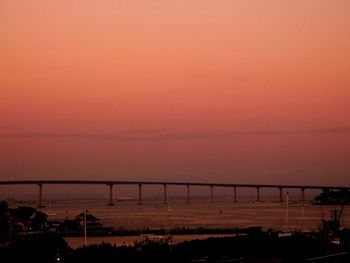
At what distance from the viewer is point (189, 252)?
23219 mm

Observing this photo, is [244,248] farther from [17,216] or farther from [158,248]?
[17,216]

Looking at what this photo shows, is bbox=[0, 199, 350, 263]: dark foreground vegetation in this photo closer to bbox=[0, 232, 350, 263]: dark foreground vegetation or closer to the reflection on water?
bbox=[0, 232, 350, 263]: dark foreground vegetation

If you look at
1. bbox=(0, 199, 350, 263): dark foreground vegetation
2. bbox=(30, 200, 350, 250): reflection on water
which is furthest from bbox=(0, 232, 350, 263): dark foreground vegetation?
bbox=(30, 200, 350, 250): reflection on water

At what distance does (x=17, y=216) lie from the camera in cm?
4953

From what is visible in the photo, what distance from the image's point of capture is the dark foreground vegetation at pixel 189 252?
20.8 metres

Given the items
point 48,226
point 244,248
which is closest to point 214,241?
point 244,248

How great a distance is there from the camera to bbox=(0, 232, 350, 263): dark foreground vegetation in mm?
20828

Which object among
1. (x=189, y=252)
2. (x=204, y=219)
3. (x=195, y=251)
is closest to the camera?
(x=189, y=252)

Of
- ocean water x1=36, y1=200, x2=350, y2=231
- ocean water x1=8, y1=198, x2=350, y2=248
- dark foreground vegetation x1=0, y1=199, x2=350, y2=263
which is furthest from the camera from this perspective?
ocean water x1=36, y1=200, x2=350, y2=231

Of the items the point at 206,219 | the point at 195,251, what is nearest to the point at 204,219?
the point at 206,219

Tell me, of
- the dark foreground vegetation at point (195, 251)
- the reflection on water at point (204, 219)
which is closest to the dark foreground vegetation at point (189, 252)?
the dark foreground vegetation at point (195, 251)

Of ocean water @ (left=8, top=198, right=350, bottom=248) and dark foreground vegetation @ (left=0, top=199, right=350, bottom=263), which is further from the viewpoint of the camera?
ocean water @ (left=8, top=198, right=350, bottom=248)

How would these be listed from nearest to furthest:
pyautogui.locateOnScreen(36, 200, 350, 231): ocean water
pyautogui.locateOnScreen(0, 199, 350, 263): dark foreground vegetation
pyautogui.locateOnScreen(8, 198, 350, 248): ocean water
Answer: pyautogui.locateOnScreen(0, 199, 350, 263): dark foreground vegetation
pyautogui.locateOnScreen(8, 198, 350, 248): ocean water
pyautogui.locateOnScreen(36, 200, 350, 231): ocean water

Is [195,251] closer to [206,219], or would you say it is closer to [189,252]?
[189,252]
